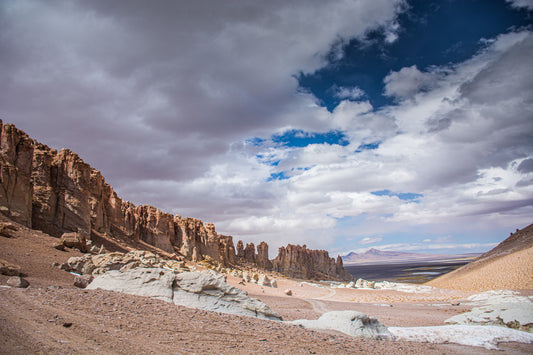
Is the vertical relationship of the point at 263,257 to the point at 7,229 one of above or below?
below

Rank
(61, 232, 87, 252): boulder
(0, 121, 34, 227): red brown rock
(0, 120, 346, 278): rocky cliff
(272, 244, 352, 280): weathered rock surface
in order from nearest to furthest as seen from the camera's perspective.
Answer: (61, 232, 87, 252): boulder
(0, 121, 34, 227): red brown rock
(0, 120, 346, 278): rocky cliff
(272, 244, 352, 280): weathered rock surface

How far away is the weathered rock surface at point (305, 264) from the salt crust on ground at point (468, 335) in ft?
314

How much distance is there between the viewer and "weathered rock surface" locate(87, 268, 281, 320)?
11484 mm

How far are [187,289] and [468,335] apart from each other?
1203 centimetres

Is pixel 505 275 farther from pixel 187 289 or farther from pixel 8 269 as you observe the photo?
pixel 8 269

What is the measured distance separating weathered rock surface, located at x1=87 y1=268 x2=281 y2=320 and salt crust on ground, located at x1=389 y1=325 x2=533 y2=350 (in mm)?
5814

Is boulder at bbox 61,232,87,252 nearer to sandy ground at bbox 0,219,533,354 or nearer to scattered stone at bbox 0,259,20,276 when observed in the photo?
scattered stone at bbox 0,259,20,276

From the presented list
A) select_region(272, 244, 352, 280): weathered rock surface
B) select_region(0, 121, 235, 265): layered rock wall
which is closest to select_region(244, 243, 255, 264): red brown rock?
select_region(272, 244, 352, 280): weathered rock surface

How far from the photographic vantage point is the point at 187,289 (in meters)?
11.9

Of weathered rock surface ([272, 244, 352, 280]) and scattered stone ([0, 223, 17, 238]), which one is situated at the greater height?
scattered stone ([0, 223, 17, 238])

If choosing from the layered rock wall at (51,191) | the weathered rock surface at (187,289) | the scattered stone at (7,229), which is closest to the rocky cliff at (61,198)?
the layered rock wall at (51,191)

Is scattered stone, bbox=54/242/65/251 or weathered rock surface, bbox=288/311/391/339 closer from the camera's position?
weathered rock surface, bbox=288/311/391/339

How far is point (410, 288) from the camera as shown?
151 feet

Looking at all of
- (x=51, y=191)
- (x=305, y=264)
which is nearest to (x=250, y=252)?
(x=305, y=264)
